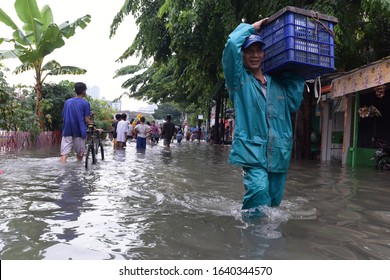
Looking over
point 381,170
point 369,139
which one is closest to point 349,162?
point 369,139

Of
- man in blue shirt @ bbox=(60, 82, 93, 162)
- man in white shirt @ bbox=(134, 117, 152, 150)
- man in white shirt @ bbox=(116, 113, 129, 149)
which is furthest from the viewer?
man in white shirt @ bbox=(134, 117, 152, 150)

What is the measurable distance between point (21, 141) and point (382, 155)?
11691 millimetres

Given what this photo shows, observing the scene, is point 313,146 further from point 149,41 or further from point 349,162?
point 149,41

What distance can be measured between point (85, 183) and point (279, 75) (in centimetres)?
380

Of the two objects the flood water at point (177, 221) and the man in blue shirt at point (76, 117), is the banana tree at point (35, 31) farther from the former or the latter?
the flood water at point (177, 221)

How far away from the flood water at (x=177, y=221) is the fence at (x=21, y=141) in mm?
6651

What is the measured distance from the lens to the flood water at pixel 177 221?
3133 millimetres

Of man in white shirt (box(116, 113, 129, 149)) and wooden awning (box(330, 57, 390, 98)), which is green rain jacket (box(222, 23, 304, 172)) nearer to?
wooden awning (box(330, 57, 390, 98))

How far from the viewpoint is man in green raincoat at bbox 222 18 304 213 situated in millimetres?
3816

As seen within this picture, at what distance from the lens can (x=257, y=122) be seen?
3.90 m

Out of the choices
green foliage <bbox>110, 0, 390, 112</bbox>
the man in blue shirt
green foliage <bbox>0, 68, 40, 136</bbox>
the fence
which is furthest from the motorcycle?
the fence

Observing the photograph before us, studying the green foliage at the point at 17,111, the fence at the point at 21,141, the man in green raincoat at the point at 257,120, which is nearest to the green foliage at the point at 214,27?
the green foliage at the point at 17,111

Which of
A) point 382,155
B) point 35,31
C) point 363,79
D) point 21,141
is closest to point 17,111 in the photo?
point 21,141

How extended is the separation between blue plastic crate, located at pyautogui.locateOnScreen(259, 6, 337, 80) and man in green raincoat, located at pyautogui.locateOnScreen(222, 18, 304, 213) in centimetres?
13
